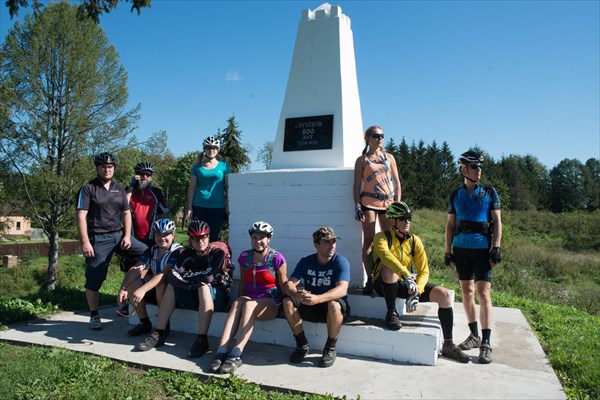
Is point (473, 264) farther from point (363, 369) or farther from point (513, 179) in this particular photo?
point (513, 179)

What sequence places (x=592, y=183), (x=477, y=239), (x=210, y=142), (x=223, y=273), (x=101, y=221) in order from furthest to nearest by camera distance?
(x=592, y=183), (x=210, y=142), (x=101, y=221), (x=223, y=273), (x=477, y=239)

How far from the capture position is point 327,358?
4.07 m

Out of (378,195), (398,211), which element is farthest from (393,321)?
(378,195)

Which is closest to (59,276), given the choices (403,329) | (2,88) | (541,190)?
(2,88)

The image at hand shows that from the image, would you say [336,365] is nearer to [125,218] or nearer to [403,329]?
[403,329]

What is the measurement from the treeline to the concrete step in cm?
3860

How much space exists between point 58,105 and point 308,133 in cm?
1303

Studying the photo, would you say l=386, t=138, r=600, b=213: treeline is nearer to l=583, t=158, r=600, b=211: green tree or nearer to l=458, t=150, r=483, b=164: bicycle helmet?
l=583, t=158, r=600, b=211: green tree

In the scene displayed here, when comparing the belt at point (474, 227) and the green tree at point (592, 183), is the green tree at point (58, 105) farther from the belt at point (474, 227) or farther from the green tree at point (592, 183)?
the green tree at point (592, 183)

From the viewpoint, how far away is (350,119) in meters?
6.18

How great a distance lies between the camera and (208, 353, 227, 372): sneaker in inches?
153

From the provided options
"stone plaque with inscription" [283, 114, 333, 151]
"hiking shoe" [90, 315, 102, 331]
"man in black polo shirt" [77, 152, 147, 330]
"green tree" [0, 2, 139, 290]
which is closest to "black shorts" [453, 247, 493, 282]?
"stone plaque with inscription" [283, 114, 333, 151]

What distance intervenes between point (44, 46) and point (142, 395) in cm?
1534

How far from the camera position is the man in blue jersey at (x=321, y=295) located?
4098 millimetres
